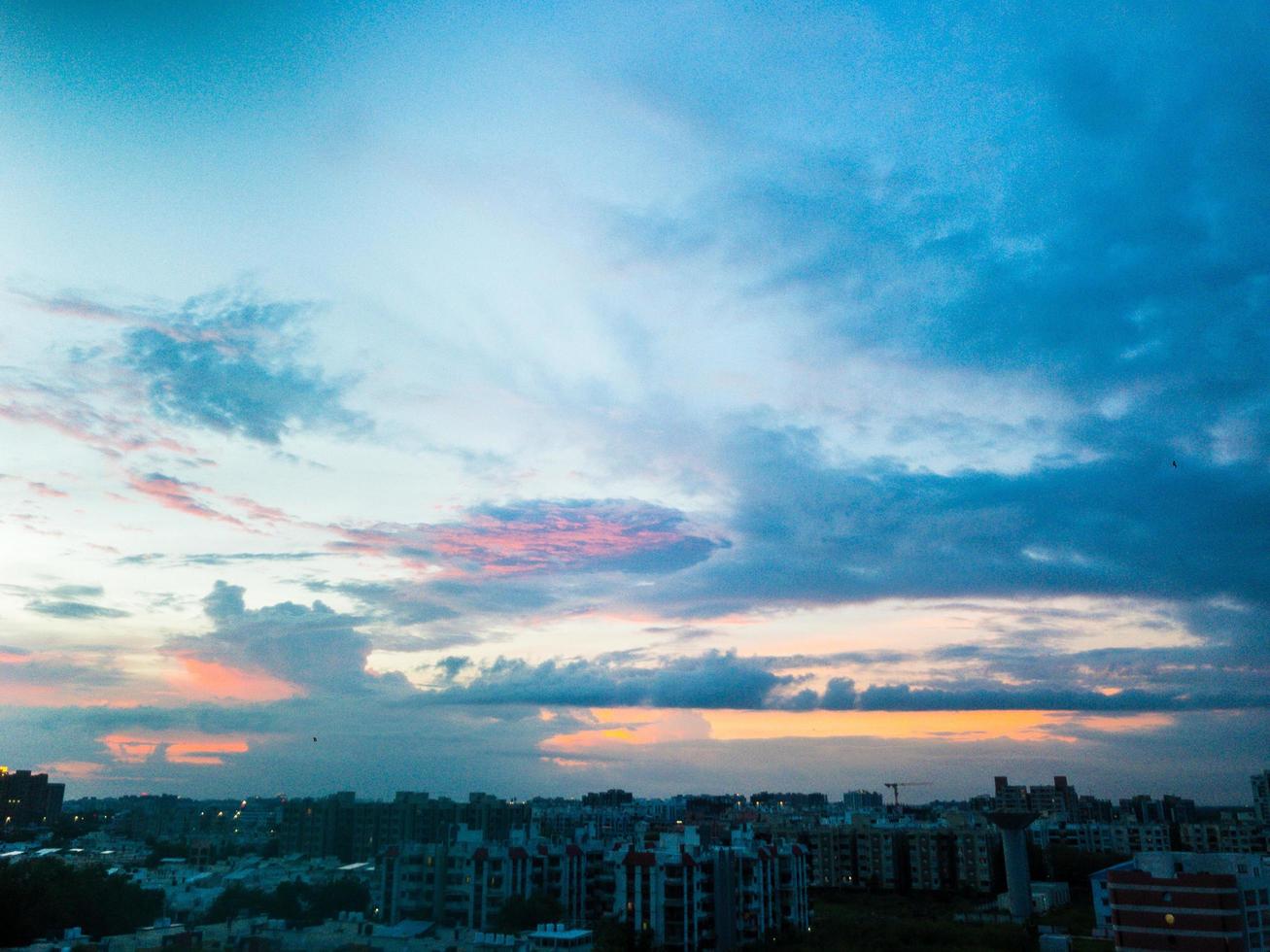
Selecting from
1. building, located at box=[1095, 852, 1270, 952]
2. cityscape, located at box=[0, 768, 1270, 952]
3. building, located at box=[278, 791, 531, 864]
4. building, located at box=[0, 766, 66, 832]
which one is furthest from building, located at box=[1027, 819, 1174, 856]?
building, located at box=[0, 766, 66, 832]

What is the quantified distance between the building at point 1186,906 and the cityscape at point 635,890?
0.13 ft

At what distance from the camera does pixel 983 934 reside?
39.1 metres

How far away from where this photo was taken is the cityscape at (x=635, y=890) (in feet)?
86.2

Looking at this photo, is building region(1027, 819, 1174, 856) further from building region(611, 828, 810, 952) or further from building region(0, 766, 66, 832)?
building region(0, 766, 66, 832)

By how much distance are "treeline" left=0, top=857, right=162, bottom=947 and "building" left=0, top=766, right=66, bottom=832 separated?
72174 mm

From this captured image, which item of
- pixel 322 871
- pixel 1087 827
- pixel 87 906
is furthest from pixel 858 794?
pixel 87 906

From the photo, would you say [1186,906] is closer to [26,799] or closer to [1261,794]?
[1261,794]

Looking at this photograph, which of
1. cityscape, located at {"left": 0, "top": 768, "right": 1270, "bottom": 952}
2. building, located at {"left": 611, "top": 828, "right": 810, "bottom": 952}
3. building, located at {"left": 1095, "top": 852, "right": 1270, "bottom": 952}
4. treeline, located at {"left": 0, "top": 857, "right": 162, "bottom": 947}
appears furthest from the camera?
building, located at {"left": 611, "top": 828, "right": 810, "bottom": 952}

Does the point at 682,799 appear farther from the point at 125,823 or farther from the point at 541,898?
the point at 541,898

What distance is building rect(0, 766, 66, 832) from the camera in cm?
9588

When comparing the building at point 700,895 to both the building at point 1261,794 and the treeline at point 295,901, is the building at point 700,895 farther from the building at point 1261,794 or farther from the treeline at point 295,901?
the building at point 1261,794

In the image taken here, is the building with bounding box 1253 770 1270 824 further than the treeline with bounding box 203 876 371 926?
Yes

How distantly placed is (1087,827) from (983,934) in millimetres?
48735

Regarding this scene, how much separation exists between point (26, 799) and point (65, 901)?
82.7m
